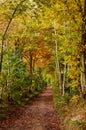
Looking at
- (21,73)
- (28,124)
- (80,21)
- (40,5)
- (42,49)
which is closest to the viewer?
(80,21)

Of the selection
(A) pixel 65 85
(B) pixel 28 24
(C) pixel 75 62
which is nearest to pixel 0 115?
(C) pixel 75 62

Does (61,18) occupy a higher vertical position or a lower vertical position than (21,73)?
higher

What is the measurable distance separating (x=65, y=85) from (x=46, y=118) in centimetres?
838

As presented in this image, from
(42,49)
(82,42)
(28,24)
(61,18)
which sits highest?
(61,18)

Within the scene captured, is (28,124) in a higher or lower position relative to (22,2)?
lower

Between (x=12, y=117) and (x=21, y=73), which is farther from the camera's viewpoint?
(x=21, y=73)

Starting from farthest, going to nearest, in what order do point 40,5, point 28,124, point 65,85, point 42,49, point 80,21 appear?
point 42,49
point 65,85
point 40,5
point 28,124
point 80,21

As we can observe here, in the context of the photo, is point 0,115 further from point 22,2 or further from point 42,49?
point 42,49

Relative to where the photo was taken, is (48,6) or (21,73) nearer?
(48,6)

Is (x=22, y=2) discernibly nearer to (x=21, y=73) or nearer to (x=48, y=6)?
(x=48, y=6)

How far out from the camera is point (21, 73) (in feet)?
100

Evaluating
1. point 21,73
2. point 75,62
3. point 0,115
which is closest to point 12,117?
point 0,115

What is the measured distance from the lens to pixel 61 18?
58.1 ft

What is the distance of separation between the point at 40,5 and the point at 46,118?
25.0 ft
